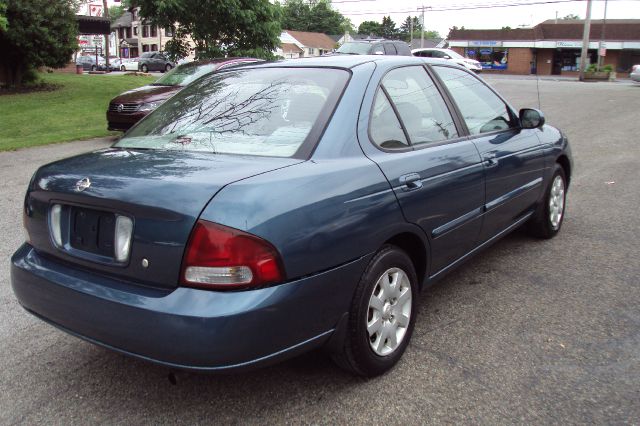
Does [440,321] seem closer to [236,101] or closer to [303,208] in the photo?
[303,208]

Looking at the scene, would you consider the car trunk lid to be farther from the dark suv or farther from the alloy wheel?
the dark suv

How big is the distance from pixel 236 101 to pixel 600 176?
6437 mm

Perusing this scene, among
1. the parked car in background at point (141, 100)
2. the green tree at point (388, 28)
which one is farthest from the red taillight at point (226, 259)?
the green tree at point (388, 28)

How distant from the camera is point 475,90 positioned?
423cm

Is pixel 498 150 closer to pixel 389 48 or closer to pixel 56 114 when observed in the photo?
pixel 56 114

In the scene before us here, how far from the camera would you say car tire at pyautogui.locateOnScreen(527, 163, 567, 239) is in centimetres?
494

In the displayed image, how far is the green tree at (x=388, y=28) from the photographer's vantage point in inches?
4491

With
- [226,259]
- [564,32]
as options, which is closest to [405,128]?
[226,259]

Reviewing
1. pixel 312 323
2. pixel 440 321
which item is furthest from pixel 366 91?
pixel 440 321

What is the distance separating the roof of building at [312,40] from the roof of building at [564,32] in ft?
96.1

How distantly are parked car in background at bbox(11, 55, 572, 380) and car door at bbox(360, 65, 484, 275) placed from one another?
12 mm

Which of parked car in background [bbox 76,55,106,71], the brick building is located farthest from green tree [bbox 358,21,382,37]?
parked car in background [bbox 76,55,106,71]

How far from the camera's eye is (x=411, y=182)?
3002 millimetres

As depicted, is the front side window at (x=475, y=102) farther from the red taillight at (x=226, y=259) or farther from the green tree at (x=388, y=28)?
the green tree at (x=388, y=28)
